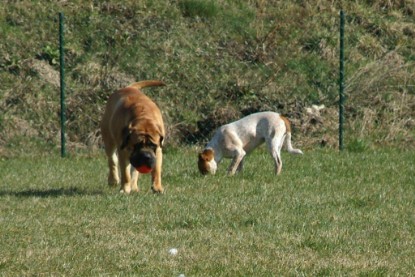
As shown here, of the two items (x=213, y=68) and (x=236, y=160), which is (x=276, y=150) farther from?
(x=213, y=68)

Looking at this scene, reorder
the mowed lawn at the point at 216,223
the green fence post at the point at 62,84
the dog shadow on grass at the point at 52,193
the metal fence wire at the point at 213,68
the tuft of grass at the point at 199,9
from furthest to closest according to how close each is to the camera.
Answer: the tuft of grass at the point at 199,9
the metal fence wire at the point at 213,68
the green fence post at the point at 62,84
the dog shadow on grass at the point at 52,193
the mowed lawn at the point at 216,223

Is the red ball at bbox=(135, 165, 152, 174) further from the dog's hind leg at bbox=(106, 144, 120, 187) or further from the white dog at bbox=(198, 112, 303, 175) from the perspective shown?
the white dog at bbox=(198, 112, 303, 175)

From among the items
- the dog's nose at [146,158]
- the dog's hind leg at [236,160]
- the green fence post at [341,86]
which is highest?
the dog's nose at [146,158]

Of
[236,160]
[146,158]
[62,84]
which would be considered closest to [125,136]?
[146,158]

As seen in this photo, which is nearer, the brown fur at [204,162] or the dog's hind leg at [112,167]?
the dog's hind leg at [112,167]

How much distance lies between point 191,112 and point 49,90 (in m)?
2.44

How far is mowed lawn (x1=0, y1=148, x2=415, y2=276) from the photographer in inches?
295

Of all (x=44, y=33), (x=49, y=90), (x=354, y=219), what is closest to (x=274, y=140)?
(x=354, y=219)

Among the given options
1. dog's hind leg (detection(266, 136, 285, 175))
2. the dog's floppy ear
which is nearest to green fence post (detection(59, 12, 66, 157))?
dog's hind leg (detection(266, 136, 285, 175))

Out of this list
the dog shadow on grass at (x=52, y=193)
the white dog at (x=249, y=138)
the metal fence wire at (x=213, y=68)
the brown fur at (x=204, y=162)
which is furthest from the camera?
the metal fence wire at (x=213, y=68)

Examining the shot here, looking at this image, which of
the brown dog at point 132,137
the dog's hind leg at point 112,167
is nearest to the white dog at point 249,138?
the dog's hind leg at point 112,167

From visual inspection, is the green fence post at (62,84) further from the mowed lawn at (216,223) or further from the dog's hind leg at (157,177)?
the dog's hind leg at (157,177)

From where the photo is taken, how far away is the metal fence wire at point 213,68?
17.6 m

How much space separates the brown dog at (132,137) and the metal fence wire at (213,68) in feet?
15.7
